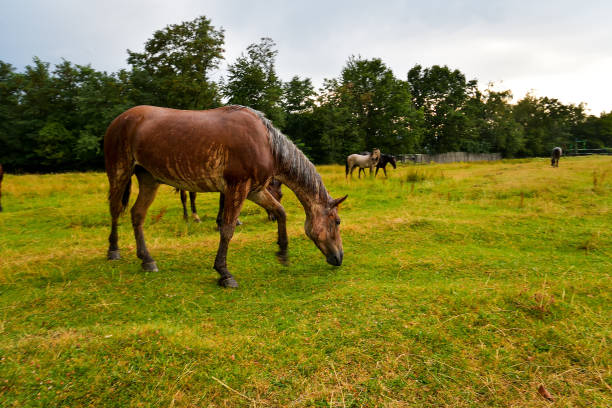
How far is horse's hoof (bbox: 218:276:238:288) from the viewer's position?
3.86m

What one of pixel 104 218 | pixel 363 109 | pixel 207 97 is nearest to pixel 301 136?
pixel 363 109

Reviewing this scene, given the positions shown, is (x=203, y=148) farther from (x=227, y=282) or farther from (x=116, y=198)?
(x=116, y=198)

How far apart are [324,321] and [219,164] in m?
2.38

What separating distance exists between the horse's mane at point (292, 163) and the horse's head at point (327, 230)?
201 millimetres

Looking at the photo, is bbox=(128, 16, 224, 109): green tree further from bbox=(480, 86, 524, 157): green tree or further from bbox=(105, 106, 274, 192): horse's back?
bbox=(480, 86, 524, 157): green tree

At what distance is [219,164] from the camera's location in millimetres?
4031

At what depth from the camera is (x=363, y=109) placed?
151ft

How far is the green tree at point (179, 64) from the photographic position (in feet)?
110

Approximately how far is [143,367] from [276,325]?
109 cm

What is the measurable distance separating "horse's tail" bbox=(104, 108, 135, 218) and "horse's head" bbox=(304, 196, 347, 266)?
2743mm

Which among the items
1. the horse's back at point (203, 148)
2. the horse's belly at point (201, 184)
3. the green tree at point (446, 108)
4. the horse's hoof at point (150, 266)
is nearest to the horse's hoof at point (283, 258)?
the horse's back at point (203, 148)

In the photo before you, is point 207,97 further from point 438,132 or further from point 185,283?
point 438,132

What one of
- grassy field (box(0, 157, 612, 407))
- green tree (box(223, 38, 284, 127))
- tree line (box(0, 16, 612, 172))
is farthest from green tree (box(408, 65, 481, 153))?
grassy field (box(0, 157, 612, 407))

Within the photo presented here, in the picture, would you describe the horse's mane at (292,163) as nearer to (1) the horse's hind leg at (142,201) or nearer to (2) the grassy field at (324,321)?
(2) the grassy field at (324,321)
